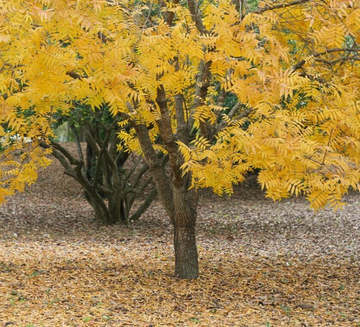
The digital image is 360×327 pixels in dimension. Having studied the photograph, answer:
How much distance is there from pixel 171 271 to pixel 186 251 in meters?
0.71

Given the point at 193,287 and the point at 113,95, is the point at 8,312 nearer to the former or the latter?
the point at 193,287

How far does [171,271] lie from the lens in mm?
7340

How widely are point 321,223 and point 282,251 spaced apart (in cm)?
342

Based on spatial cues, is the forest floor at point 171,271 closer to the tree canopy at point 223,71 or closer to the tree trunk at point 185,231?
the tree trunk at point 185,231

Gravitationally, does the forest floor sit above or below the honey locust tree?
below

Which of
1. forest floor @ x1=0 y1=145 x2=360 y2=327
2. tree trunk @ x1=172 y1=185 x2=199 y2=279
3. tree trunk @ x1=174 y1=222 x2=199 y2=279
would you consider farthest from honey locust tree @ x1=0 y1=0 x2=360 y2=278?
forest floor @ x1=0 y1=145 x2=360 y2=327

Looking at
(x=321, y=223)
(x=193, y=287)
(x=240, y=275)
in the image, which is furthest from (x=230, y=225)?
(x=193, y=287)

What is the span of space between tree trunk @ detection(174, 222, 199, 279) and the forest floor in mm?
133

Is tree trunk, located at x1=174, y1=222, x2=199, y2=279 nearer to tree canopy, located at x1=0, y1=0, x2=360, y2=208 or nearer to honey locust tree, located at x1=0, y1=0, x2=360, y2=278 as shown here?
honey locust tree, located at x1=0, y1=0, x2=360, y2=278

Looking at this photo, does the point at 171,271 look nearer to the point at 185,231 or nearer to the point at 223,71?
the point at 185,231

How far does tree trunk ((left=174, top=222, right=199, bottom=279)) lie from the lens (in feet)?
22.0

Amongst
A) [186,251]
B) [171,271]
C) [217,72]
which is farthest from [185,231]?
[217,72]

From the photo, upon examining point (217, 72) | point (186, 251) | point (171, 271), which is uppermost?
point (217, 72)

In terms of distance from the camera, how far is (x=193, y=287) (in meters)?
6.59
